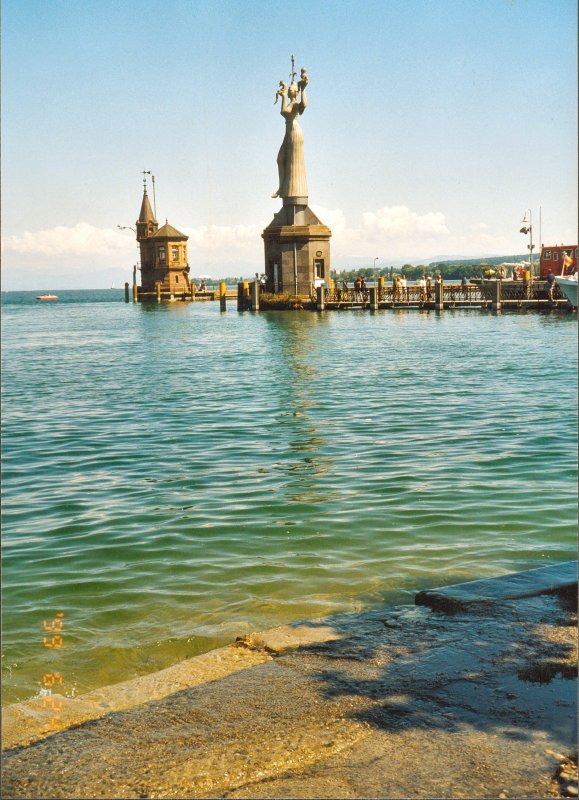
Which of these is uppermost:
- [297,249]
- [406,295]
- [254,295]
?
[297,249]

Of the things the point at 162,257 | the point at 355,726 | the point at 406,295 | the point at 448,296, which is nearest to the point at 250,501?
the point at 355,726

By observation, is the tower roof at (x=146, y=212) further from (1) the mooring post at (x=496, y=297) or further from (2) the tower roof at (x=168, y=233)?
(1) the mooring post at (x=496, y=297)

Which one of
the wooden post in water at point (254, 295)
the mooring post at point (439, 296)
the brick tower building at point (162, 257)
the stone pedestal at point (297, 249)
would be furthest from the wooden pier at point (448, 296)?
the brick tower building at point (162, 257)

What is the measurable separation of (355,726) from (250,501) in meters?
5.72

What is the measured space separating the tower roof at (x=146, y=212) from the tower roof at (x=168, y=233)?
10.5ft

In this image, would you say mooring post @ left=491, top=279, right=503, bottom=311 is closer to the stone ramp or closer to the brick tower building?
the stone ramp

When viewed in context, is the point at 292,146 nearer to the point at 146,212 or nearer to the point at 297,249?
the point at 297,249

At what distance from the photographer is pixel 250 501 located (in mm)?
9930

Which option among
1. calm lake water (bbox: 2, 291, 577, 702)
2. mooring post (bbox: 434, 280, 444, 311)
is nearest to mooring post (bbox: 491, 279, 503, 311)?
mooring post (bbox: 434, 280, 444, 311)

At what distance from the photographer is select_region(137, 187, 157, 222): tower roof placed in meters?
94.3

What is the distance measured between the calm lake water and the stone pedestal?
116 ft

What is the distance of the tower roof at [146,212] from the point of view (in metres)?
94.3

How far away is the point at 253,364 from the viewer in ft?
89.1

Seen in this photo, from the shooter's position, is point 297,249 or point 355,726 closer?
point 355,726
